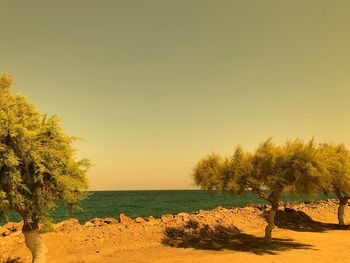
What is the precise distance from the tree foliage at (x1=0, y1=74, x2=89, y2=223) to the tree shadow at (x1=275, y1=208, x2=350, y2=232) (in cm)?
2423

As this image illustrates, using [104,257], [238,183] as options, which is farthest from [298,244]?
[104,257]

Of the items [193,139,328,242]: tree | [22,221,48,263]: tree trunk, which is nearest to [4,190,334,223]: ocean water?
[193,139,328,242]: tree

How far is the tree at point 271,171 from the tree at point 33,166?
11.8 metres

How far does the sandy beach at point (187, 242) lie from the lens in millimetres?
20719

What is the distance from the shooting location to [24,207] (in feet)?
47.6

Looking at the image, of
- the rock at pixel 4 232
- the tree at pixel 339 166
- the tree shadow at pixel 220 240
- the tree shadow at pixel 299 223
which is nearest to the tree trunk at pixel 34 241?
the rock at pixel 4 232

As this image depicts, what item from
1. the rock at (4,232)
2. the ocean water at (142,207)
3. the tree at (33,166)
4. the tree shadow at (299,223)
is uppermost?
the tree at (33,166)

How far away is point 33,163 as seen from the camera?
14.5m

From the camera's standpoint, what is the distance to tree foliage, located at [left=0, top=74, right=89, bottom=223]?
13930 millimetres

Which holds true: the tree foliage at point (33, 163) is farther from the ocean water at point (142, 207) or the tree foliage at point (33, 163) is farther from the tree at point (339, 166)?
the tree at point (339, 166)

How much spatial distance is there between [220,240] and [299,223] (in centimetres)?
1308

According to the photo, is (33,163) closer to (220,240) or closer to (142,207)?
(220,240)

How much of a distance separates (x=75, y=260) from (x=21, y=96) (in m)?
10.2

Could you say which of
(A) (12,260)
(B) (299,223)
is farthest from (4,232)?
(B) (299,223)
